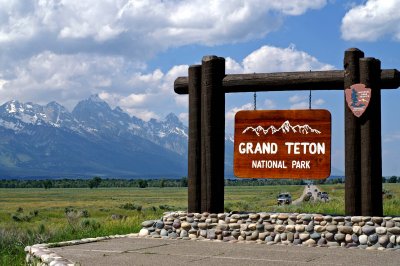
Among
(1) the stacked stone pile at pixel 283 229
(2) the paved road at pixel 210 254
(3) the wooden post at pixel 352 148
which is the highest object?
(3) the wooden post at pixel 352 148

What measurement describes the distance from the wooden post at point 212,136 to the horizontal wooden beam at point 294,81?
35 cm

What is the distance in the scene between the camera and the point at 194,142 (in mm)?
17906

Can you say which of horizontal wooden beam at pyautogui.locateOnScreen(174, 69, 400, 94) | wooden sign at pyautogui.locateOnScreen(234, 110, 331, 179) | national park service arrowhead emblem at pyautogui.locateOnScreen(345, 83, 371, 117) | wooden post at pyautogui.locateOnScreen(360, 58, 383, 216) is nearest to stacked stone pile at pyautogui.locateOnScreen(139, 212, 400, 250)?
wooden post at pyautogui.locateOnScreen(360, 58, 383, 216)

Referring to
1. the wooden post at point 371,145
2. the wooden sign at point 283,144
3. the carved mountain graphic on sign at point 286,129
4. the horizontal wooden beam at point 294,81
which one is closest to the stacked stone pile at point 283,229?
the wooden post at point 371,145

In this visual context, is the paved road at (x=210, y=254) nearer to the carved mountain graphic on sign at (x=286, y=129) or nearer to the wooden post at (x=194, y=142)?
the wooden post at (x=194, y=142)

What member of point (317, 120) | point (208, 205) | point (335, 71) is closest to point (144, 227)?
point (208, 205)

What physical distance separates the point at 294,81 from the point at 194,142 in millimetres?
3143

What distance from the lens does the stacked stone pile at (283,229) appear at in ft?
51.1

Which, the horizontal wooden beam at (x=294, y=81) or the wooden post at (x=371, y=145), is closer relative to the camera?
the wooden post at (x=371, y=145)

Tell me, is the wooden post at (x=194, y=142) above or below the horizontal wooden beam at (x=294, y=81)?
below

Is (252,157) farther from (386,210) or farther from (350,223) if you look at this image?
(386,210)

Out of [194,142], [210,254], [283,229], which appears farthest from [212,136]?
[210,254]

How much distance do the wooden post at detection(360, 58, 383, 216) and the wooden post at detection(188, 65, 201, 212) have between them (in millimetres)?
4366

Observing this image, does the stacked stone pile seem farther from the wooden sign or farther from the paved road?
the wooden sign
